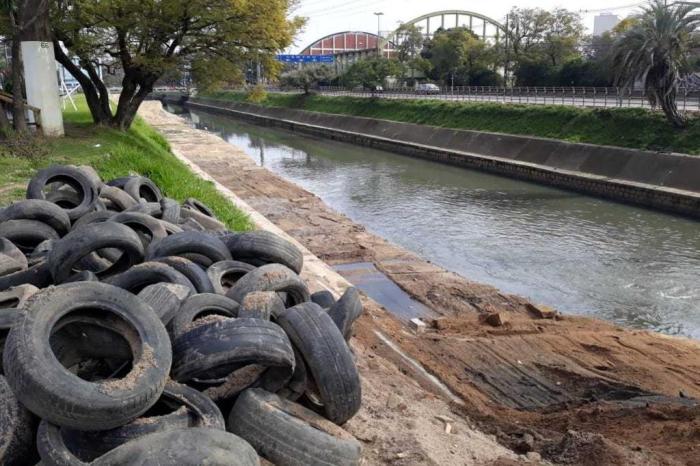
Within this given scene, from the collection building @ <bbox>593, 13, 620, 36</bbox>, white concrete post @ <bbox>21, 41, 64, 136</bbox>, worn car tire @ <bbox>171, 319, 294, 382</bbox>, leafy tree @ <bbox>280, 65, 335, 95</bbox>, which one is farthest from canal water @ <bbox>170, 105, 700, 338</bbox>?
building @ <bbox>593, 13, 620, 36</bbox>

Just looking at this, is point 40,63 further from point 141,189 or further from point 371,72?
point 371,72

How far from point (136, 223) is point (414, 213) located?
15415 mm

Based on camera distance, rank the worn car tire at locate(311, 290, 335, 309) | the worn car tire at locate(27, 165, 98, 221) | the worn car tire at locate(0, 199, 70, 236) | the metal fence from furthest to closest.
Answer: the metal fence
the worn car tire at locate(27, 165, 98, 221)
the worn car tire at locate(0, 199, 70, 236)
the worn car tire at locate(311, 290, 335, 309)

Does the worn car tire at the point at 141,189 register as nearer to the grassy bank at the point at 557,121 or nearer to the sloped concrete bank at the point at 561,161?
the sloped concrete bank at the point at 561,161

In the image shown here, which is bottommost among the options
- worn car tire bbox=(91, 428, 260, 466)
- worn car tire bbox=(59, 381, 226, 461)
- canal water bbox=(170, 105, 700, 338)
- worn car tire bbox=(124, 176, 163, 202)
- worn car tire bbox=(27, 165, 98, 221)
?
canal water bbox=(170, 105, 700, 338)

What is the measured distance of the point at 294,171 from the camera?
34406mm

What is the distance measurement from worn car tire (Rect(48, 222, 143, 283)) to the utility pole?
15.5 metres

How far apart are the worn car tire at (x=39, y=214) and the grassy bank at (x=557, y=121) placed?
22.6 metres

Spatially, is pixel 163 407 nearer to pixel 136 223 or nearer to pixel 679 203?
pixel 136 223

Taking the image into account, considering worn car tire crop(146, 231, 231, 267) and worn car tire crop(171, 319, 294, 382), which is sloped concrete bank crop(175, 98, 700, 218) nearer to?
worn car tire crop(146, 231, 231, 267)

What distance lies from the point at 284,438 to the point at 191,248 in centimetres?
323

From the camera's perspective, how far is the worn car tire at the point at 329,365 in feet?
18.6

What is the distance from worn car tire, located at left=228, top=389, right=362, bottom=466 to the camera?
5.01 m

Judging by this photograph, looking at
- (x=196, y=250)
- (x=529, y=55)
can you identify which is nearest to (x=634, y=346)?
(x=196, y=250)
